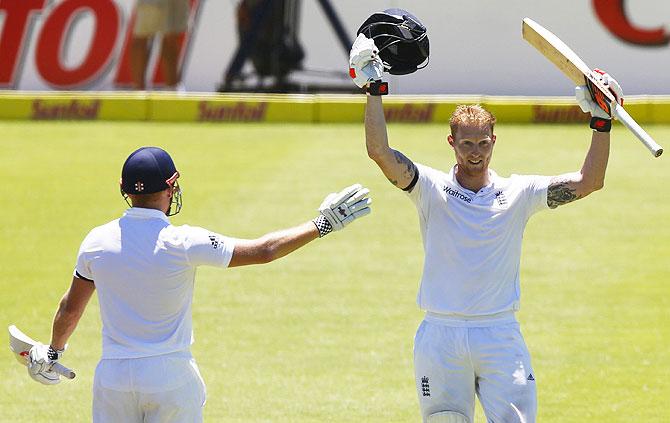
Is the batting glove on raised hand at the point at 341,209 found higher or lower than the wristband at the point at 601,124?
lower

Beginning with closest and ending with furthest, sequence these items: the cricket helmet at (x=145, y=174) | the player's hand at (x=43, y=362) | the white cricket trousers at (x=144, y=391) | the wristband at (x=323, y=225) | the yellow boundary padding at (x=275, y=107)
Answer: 1. the white cricket trousers at (x=144, y=391)
2. the cricket helmet at (x=145, y=174)
3. the wristband at (x=323, y=225)
4. the player's hand at (x=43, y=362)
5. the yellow boundary padding at (x=275, y=107)

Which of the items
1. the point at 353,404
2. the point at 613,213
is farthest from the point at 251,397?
the point at 613,213

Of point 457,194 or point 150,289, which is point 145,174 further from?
point 457,194

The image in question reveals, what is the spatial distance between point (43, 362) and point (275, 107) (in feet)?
45.5

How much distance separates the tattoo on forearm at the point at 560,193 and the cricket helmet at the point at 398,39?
1.06m

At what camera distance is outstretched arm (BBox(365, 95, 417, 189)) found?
22.1 ft

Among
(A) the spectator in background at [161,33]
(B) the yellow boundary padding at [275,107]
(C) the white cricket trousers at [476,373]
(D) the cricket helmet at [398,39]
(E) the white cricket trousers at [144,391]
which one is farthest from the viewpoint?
(A) the spectator in background at [161,33]

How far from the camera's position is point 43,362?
266 inches

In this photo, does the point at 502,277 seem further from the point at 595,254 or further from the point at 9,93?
Answer: the point at 9,93

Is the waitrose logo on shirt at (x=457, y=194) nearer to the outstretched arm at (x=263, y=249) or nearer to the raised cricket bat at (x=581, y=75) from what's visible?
the raised cricket bat at (x=581, y=75)

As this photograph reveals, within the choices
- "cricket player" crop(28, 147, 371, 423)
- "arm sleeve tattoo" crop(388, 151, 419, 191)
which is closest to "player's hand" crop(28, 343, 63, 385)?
"cricket player" crop(28, 147, 371, 423)

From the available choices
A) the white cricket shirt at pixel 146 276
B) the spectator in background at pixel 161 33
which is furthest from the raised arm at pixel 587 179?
the spectator in background at pixel 161 33

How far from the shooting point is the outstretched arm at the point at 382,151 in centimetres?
672

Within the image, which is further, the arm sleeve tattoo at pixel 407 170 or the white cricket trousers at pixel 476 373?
the arm sleeve tattoo at pixel 407 170
